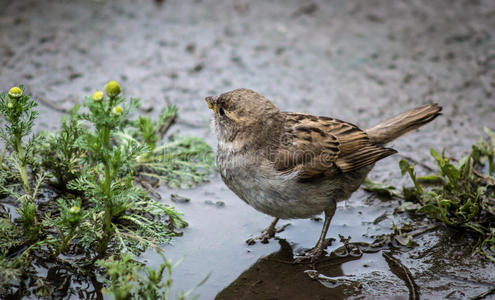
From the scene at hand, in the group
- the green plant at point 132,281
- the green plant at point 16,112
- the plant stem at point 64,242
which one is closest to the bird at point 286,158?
the green plant at point 132,281

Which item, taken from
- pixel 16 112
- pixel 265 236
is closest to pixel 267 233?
pixel 265 236

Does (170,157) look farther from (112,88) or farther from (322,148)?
(112,88)

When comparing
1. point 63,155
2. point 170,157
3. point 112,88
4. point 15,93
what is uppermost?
point 112,88

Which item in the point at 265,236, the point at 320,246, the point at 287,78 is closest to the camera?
the point at 320,246

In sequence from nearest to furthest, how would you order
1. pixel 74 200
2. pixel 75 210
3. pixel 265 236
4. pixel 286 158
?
pixel 75 210 → pixel 74 200 → pixel 286 158 → pixel 265 236

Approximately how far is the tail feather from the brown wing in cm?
25

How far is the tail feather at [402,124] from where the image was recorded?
17.4 feet

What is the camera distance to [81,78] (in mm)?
7109

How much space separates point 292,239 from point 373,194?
45.6 inches

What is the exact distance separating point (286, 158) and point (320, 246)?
2.86ft

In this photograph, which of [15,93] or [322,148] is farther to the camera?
[322,148]

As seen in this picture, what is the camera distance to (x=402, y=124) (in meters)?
5.32

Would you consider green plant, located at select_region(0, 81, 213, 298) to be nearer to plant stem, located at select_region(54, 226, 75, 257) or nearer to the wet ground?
plant stem, located at select_region(54, 226, 75, 257)

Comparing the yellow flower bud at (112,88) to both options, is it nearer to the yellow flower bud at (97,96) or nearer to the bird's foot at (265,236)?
the yellow flower bud at (97,96)
